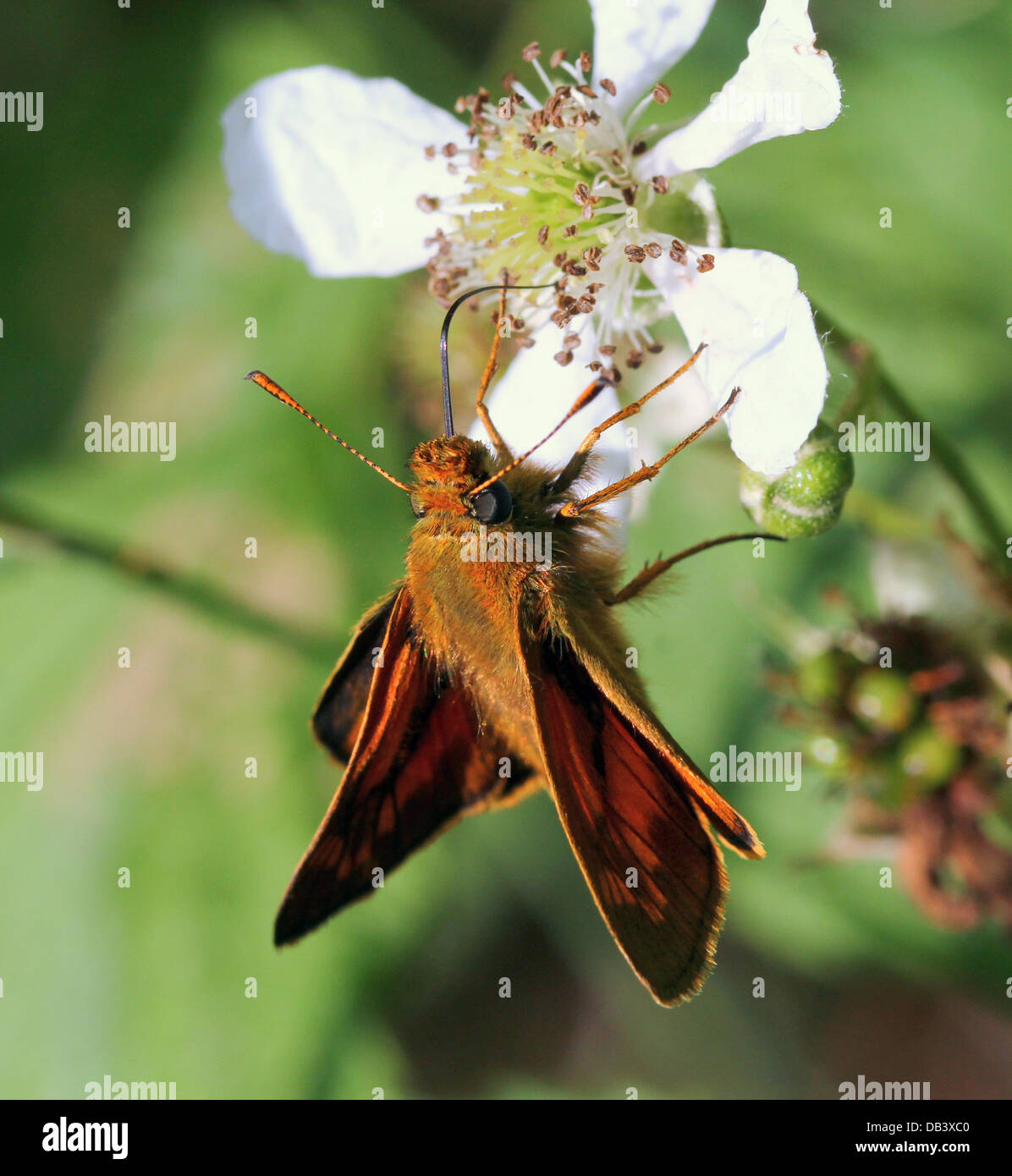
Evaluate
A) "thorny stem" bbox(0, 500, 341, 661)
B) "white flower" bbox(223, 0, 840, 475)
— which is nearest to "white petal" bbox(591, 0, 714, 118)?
"white flower" bbox(223, 0, 840, 475)

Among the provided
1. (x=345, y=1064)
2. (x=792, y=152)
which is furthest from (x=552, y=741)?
(x=792, y=152)

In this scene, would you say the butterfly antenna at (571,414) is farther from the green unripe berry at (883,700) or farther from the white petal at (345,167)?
the green unripe berry at (883,700)

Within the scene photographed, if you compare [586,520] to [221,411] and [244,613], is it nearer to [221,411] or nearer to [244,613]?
[244,613]

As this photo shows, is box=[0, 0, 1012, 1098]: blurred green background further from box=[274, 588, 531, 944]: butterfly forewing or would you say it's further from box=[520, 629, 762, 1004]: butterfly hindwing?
box=[520, 629, 762, 1004]: butterfly hindwing

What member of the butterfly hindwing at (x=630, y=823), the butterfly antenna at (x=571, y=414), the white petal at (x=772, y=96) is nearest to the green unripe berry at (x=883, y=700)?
the butterfly hindwing at (x=630, y=823)

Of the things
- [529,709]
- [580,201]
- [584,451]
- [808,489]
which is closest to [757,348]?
[808,489]
